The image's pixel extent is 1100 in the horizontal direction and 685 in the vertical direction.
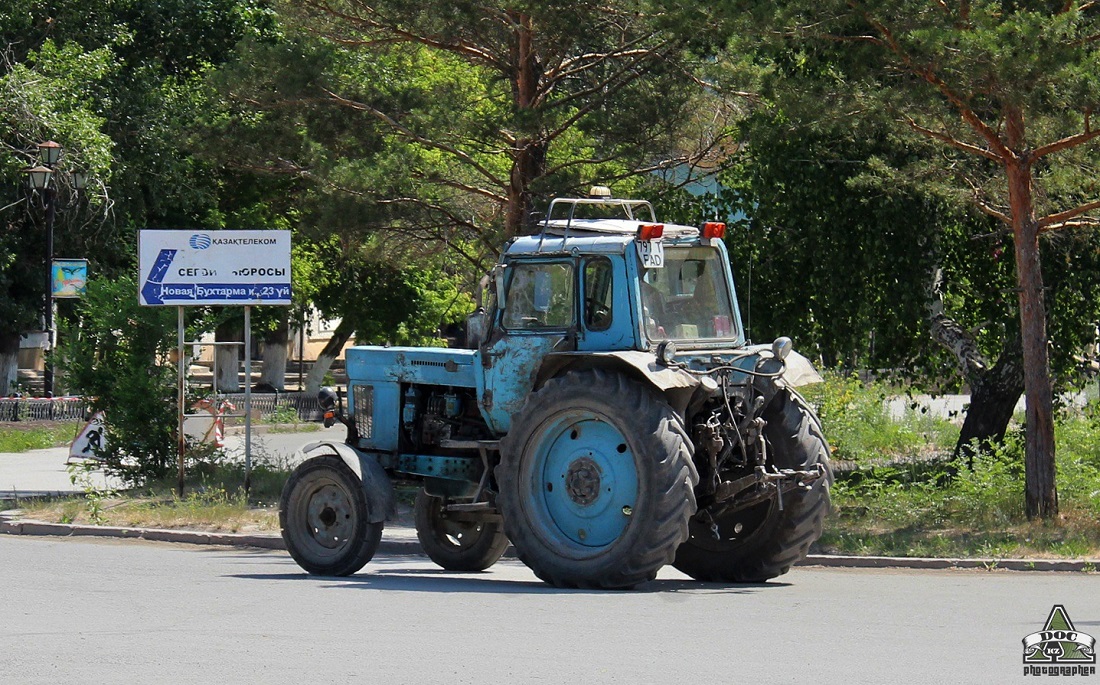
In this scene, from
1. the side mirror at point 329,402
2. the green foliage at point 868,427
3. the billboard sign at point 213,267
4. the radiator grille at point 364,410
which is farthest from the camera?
the green foliage at point 868,427

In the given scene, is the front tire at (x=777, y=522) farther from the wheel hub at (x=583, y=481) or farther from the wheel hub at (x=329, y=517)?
the wheel hub at (x=329, y=517)

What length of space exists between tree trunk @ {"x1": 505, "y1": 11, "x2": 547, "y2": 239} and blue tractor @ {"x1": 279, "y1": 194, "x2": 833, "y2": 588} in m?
6.35

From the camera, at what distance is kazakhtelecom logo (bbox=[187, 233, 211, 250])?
19.4 m

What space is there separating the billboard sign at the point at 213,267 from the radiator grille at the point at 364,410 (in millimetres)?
5335

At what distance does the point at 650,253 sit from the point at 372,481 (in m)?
3.17

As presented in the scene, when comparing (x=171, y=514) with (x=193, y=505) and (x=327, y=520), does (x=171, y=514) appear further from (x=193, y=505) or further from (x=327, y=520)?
(x=327, y=520)

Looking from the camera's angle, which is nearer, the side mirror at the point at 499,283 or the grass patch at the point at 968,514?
the side mirror at the point at 499,283

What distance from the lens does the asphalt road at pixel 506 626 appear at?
27.6ft

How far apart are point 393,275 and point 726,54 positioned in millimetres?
25971

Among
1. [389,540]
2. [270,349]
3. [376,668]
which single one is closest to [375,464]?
[389,540]

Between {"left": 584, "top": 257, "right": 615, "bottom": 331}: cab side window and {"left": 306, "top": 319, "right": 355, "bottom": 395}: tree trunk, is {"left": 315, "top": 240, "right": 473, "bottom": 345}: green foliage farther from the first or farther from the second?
{"left": 584, "top": 257, "right": 615, "bottom": 331}: cab side window

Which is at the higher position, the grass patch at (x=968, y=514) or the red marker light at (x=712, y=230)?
the red marker light at (x=712, y=230)

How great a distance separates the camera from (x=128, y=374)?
66.9 feet

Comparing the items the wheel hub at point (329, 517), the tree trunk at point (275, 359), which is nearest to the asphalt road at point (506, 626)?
the wheel hub at point (329, 517)
